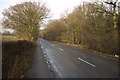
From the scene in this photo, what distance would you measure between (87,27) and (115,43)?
687cm

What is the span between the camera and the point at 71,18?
24094 mm

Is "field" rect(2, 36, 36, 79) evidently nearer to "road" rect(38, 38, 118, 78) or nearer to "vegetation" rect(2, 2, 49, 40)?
"road" rect(38, 38, 118, 78)

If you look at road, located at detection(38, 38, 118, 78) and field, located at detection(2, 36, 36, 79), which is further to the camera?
road, located at detection(38, 38, 118, 78)

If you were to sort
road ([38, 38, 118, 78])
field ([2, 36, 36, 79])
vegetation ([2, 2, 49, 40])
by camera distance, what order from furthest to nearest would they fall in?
1. vegetation ([2, 2, 49, 40])
2. road ([38, 38, 118, 78])
3. field ([2, 36, 36, 79])

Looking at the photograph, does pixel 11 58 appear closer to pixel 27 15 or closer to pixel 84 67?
pixel 84 67

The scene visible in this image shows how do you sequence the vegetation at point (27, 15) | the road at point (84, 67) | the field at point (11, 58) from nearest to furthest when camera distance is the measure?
the field at point (11, 58) < the road at point (84, 67) < the vegetation at point (27, 15)

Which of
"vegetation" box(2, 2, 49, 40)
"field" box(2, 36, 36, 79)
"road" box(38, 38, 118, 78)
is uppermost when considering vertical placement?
"vegetation" box(2, 2, 49, 40)

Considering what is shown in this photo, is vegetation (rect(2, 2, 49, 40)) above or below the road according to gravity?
above

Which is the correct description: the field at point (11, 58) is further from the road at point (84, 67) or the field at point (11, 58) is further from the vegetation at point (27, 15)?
the vegetation at point (27, 15)

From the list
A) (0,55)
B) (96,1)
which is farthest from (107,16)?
(0,55)

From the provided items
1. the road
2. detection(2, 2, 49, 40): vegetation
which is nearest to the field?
the road

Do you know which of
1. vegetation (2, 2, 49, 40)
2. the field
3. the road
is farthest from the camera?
vegetation (2, 2, 49, 40)

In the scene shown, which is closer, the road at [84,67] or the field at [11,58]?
the field at [11,58]

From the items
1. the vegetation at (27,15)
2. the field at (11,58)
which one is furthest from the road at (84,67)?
the vegetation at (27,15)
